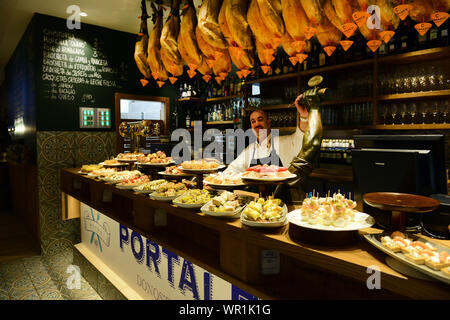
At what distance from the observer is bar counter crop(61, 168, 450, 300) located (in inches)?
38.0

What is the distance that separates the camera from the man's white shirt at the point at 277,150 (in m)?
2.55

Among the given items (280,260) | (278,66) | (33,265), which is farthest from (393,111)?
(33,265)

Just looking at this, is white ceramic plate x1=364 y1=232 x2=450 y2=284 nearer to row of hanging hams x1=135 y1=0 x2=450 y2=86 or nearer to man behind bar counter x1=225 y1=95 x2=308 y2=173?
row of hanging hams x1=135 y1=0 x2=450 y2=86

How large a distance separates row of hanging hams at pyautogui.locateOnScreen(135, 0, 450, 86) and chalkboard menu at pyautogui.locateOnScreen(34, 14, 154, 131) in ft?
A: 8.39

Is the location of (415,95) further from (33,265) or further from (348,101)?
(33,265)

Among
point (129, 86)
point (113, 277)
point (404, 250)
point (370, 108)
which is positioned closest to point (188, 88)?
point (129, 86)

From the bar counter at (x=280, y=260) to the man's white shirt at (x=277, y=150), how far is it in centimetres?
75

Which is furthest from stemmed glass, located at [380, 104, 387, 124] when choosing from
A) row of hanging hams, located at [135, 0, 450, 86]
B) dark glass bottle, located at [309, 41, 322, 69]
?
row of hanging hams, located at [135, 0, 450, 86]

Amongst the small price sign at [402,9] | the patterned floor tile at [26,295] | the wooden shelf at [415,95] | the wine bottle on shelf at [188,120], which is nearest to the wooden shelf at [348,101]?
the wooden shelf at [415,95]

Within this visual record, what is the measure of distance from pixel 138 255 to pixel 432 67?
3653 mm

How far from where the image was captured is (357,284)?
133cm

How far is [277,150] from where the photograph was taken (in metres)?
2.71

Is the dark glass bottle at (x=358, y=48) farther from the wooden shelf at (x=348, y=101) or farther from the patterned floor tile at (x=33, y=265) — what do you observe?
the patterned floor tile at (x=33, y=265)

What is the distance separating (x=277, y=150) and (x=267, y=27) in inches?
48.3
